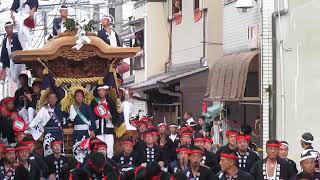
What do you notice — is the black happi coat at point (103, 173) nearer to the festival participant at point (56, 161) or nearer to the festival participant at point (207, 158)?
the festival participant at point (56, 161)

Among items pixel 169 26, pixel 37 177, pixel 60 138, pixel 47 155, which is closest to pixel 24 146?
pixel 37 177

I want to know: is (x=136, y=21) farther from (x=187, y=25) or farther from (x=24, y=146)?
(x=24, y=146)

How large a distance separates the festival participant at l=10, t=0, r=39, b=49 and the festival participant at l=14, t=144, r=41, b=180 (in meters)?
5.67

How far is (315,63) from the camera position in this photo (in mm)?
17656

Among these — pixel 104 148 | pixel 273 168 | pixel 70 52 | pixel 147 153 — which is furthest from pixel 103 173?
pixel 70 52

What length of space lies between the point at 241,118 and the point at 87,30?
8.05m

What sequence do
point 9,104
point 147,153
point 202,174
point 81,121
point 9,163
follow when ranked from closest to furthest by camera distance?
point 202,174
point 9,163
point 147,153
point 81,121
point 9,104

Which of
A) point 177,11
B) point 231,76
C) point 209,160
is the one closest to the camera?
point 209,160

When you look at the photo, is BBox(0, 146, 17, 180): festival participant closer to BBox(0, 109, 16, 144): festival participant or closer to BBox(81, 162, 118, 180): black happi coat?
BBox(81, 162, 118, 180): black happi coat

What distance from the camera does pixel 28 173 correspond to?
11508mm

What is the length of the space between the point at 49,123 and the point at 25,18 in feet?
11.4

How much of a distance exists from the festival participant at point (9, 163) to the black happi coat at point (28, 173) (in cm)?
19

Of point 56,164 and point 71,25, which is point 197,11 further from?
point 56,164

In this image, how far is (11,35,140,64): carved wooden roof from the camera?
1491cm
